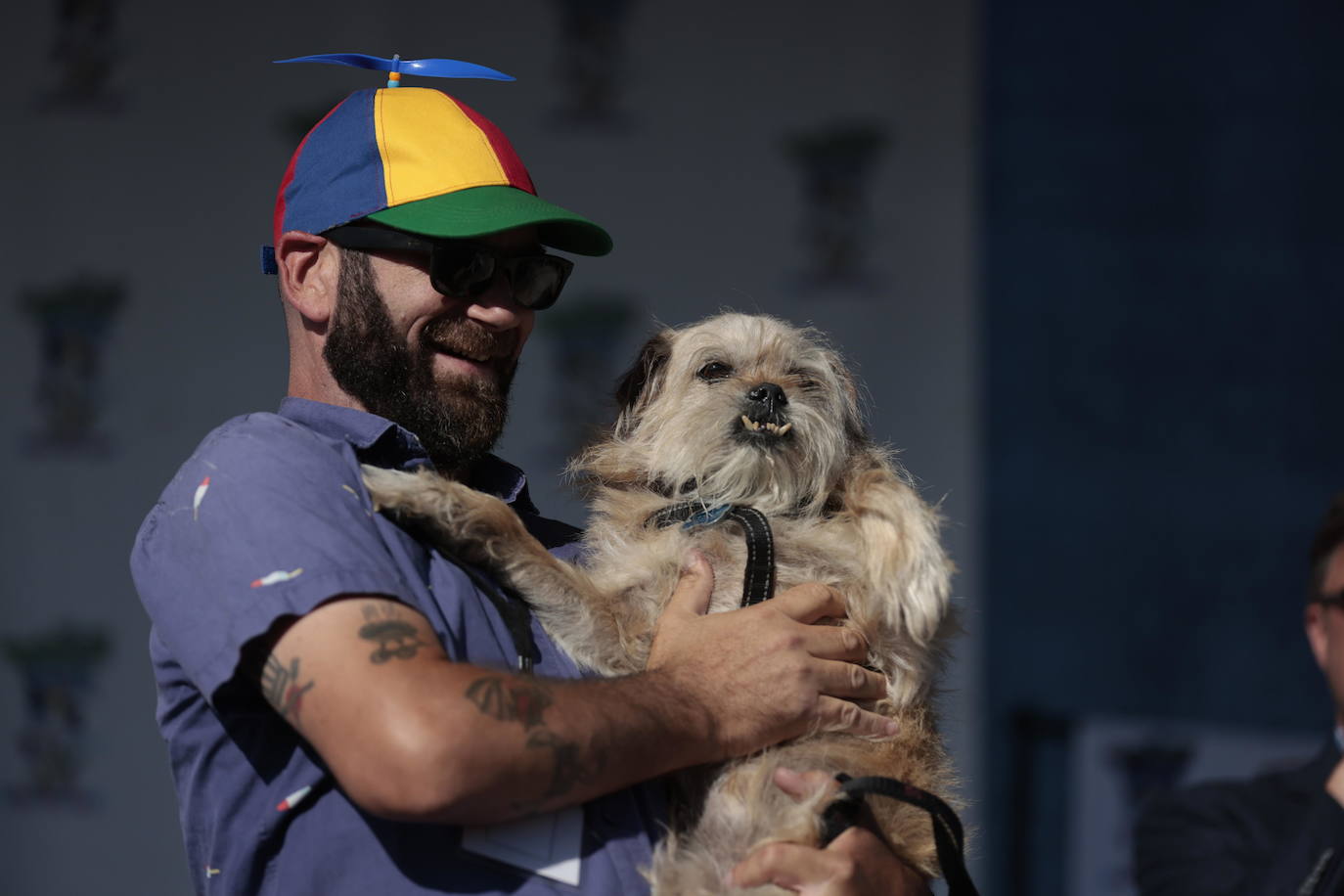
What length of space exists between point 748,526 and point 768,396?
0.44m

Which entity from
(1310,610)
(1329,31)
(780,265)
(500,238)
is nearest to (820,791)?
(500,238)

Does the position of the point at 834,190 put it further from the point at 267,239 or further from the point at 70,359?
the point at 70,359

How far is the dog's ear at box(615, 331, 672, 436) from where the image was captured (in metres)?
3.20

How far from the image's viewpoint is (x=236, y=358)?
5102 mm

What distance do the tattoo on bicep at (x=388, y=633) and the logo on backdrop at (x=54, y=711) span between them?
146 inches

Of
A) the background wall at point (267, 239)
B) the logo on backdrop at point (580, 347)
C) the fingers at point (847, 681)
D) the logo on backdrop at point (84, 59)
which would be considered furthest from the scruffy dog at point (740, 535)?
the logo on backdrop at point (84, 59)

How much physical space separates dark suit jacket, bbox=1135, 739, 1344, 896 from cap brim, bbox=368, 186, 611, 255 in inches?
89.6

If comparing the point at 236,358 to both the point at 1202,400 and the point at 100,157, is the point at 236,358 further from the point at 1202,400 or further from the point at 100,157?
the point at 1202,400

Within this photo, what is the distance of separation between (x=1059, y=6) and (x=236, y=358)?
13.0ft

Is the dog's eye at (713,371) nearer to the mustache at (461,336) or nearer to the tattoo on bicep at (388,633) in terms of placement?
the mustache at (461,336)

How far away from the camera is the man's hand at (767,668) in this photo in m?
2.08

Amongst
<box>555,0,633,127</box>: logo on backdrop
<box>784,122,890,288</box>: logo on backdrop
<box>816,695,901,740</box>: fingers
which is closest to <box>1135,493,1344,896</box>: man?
<box>816,695,901,740</box>: fingers

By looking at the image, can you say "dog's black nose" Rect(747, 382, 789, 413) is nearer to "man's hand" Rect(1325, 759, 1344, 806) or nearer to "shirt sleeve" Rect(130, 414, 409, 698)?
"shirt sleeve" Rect(130, 414, 409, 698)

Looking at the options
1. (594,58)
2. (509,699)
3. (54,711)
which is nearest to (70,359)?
(54,711)
